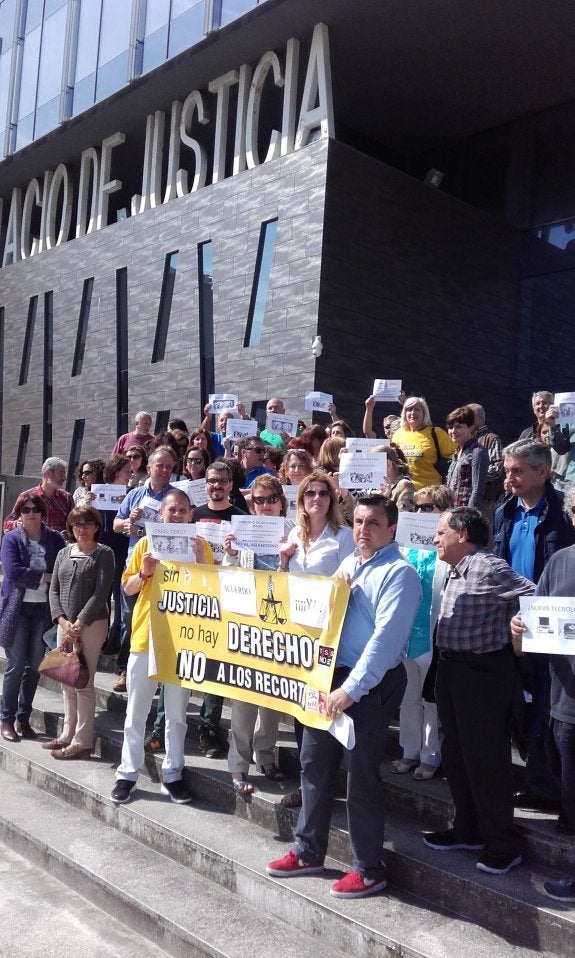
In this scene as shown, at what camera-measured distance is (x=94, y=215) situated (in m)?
19.9

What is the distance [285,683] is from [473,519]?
1378mm

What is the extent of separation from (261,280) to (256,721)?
1088 centimetres

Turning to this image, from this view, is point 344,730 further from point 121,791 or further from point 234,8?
point 234,8

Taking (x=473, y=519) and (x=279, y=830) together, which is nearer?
(x=473, y=519)

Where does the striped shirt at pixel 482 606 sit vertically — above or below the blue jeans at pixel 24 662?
above

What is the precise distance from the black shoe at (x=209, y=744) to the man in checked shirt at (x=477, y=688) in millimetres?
2016

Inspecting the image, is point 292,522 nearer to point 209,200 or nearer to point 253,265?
point 253,265

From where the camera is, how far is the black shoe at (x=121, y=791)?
5.46 meters

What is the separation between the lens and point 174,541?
5480mm

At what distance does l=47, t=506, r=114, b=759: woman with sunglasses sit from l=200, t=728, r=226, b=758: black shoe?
1.00 meters

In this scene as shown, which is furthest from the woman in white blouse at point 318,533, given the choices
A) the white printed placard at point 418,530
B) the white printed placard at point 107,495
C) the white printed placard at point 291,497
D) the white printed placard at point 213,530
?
the white printed placard at point 107,495

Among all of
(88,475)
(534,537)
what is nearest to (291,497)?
(534,537)

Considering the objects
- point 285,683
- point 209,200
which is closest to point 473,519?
point 285,683

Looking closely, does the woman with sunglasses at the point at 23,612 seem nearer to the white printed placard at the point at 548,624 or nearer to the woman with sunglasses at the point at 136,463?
the woman with sunglasses at the point at 136,463
